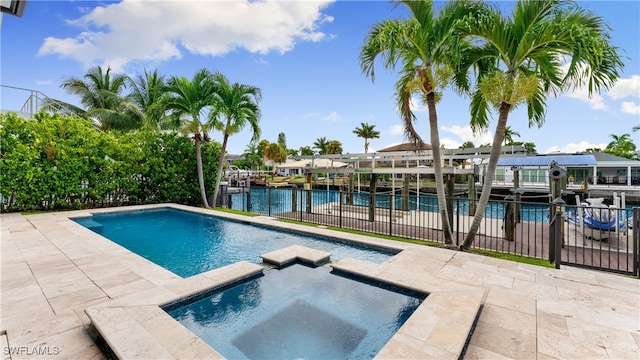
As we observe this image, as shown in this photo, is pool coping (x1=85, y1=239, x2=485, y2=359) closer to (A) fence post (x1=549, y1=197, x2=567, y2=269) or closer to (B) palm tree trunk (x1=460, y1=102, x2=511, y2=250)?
(A) fence post (x1=549, y1=197, x2=567, y2=269)

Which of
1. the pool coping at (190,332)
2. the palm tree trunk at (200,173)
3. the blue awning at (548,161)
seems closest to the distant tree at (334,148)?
the blue awning at (548,161)

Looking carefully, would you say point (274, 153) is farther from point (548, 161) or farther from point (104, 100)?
point (548, 161)

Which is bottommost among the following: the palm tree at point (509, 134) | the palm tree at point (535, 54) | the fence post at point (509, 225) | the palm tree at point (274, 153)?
the fence post at point (509, 225)

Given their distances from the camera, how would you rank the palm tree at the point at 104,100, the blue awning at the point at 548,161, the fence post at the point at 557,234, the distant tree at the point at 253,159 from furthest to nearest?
the distant tree at the point at 253,159
the palm tree at the point at 104,100
the blue awning at the point at 548,161
the fence post at the point at 557,234

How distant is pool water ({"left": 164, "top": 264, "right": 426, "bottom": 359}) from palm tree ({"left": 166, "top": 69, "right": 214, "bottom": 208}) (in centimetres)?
903

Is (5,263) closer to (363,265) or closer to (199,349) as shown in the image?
(199,349)

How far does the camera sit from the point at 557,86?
5488 mm

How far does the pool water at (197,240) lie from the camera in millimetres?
5770

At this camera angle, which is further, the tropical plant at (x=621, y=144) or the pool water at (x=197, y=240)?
the tropical plant at (x=621, y=144)

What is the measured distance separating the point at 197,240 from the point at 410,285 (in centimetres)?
552

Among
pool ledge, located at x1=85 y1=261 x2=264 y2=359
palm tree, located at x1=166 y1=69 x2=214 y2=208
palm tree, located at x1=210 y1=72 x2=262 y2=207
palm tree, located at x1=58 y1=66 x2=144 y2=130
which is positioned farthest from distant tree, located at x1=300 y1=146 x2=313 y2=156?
pool ledge, located at x1=85 y1=261 x2=264 y2=359

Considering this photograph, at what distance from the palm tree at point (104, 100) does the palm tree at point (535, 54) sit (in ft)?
62.8

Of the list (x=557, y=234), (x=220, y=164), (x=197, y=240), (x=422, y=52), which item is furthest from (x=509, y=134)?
(x=197, y=240)

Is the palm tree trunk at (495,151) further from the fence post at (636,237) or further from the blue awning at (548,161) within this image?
the blue awning at (548,161)
